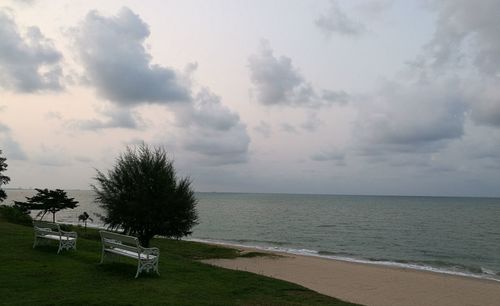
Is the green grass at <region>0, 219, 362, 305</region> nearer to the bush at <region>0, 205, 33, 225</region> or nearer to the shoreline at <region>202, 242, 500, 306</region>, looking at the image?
the shoreline at <region>202, 242, 500, 306</region>

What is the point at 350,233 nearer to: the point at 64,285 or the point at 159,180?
the point at 159,180

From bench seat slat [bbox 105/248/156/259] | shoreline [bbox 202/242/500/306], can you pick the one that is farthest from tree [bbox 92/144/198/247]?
bench seat slat [bbox 105/248/156/259]

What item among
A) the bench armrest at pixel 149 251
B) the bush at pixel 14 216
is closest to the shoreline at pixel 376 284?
the bench armrest at pixel 149 251

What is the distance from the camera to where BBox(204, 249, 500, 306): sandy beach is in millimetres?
15844

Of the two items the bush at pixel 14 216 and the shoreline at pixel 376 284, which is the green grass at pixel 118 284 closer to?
the shoreline at pixel 376 284

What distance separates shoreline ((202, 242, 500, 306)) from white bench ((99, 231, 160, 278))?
6.30 metres

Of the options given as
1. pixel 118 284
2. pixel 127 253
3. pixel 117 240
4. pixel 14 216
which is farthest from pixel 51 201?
pixel 118 284

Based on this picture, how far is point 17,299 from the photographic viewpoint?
27.9 feet

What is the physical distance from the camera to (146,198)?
2100cm

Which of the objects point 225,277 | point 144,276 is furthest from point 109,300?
point 225,277

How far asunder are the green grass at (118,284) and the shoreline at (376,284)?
3.91 metres

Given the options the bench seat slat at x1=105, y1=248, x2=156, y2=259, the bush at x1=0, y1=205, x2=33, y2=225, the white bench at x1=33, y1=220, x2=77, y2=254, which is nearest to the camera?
the bench seat slat at x1=105, y1=248, x2=156, y2=259

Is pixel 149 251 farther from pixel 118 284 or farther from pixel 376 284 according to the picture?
pixel 376 284

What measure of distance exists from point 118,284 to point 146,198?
36.0 feet
